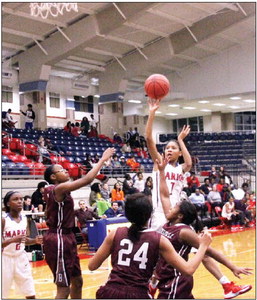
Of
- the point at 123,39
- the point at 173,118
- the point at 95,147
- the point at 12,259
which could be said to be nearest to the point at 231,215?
the point at 95,147

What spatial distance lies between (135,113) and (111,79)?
10.8ft

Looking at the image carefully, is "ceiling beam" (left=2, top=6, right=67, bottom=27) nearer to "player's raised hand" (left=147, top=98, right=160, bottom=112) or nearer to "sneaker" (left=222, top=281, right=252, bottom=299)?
"player's raised hand" (left=147, top=98, right=160, bottom=112)

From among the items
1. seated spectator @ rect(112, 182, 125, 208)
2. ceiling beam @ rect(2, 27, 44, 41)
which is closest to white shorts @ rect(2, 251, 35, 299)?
seated spectator @ rect(112, 182, 125, 208)

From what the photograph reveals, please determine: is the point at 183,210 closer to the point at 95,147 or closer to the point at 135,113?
the point at 95,147

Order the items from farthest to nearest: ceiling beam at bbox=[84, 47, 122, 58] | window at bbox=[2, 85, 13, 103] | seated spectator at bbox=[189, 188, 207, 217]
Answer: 1. window at bbox=[2, 85, 13, 103]
2. ceiling beam at bbox=[84, 47, 122, 58]
3. seated spectator at bbox=[189, 188, 207, 217]

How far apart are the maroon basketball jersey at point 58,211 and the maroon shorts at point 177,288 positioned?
1.11 metres

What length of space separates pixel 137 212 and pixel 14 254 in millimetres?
2293

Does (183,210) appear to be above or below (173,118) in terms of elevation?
below

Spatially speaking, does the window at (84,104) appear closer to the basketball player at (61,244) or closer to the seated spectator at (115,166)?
the seated spectator at (115,166)

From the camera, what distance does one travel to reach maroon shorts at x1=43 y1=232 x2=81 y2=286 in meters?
4.75

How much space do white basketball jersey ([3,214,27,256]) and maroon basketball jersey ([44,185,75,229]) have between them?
564mm

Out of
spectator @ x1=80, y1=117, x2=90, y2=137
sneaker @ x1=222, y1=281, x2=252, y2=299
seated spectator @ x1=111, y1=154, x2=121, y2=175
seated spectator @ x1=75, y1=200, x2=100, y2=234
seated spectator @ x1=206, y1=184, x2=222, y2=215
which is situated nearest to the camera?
sneaker @ x1=222, y1=281, x2=252, y2=299

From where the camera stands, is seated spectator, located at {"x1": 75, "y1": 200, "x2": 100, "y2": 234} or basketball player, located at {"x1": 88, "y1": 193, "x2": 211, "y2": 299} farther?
seated spectator, located at {"x1": 75, "y1": 200, "x2": 100, "y2": 234}

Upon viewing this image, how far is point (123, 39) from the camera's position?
2048cm
